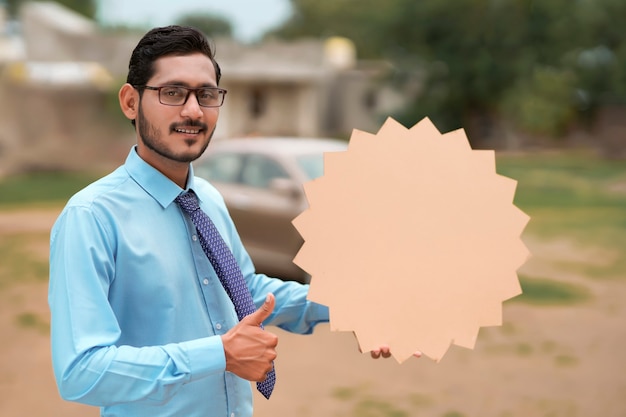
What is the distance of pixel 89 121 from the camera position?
23484 millimetres

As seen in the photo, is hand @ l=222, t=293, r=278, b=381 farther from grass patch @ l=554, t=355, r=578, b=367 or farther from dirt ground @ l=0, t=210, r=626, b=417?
grass patch @ l=554, t=355, r=578, b=367

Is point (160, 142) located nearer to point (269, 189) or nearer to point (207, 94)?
point (207, 94)

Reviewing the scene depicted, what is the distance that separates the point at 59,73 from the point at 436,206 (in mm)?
A: 24061

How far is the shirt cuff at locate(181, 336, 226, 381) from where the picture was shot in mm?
1670

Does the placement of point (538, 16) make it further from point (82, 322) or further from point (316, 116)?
point (82, 322)

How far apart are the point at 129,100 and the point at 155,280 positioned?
→ 0.43 metres

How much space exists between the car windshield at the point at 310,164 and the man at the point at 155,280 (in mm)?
5487

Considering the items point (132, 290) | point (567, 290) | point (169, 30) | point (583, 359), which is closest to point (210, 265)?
point (132, 290)

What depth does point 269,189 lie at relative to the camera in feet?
25.9

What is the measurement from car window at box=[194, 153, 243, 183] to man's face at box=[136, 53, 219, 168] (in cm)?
642

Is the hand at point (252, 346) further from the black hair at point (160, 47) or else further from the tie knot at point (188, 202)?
the black hair at point (160, 47)

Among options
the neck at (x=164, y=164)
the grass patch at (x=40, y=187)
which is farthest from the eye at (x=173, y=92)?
the grass patch at (x=40, y=187)

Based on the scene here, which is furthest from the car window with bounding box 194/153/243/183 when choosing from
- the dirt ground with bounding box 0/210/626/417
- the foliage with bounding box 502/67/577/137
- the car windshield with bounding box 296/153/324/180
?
the foliage with bounding box 502/67/577/137

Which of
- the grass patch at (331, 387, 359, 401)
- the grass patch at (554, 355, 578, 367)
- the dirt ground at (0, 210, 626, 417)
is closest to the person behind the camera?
the dirt ground at (0, 210, 626, 417)
